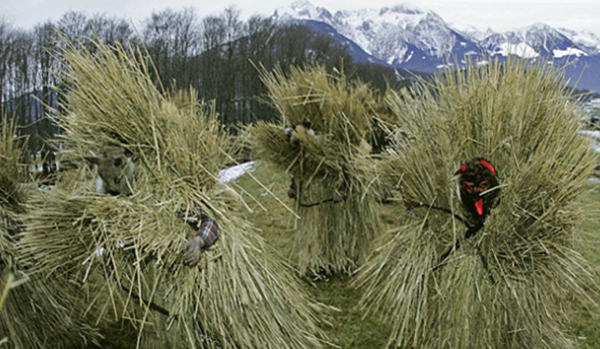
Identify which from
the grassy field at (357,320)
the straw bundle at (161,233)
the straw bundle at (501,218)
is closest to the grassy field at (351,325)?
the grassy field at (357,320)

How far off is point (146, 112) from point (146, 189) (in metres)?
0.40

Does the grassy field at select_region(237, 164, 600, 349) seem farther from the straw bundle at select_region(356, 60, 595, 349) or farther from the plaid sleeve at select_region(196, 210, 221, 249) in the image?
the plaid sleeve at select_region(196, 210, 221, 249)

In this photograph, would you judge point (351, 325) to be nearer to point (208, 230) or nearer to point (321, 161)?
point (321, 161)

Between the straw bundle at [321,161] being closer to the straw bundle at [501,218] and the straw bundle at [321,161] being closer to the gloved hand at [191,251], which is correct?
the straw bundle at [501,218]

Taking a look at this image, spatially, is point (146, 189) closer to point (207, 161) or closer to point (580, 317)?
point (207, 161)

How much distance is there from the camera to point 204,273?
6.11ft

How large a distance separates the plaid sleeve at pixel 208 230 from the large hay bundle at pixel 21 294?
0.90 m

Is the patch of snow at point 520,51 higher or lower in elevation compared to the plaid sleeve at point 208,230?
higher

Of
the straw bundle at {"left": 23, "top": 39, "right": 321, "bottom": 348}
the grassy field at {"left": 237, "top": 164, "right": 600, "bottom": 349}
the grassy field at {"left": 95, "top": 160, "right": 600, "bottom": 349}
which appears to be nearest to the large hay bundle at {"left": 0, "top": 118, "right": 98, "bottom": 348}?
the straw bundle at {"left": 23, "top": 39, "right": 321, "bottom": 348}

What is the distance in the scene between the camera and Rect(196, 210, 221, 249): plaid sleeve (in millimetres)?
1842

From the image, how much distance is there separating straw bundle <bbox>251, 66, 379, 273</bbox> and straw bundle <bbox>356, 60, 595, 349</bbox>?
5.29ft

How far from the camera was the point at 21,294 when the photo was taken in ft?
6.91

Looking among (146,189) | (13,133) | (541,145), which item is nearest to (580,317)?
(541,145)

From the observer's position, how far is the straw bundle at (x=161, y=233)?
5.98 feet
